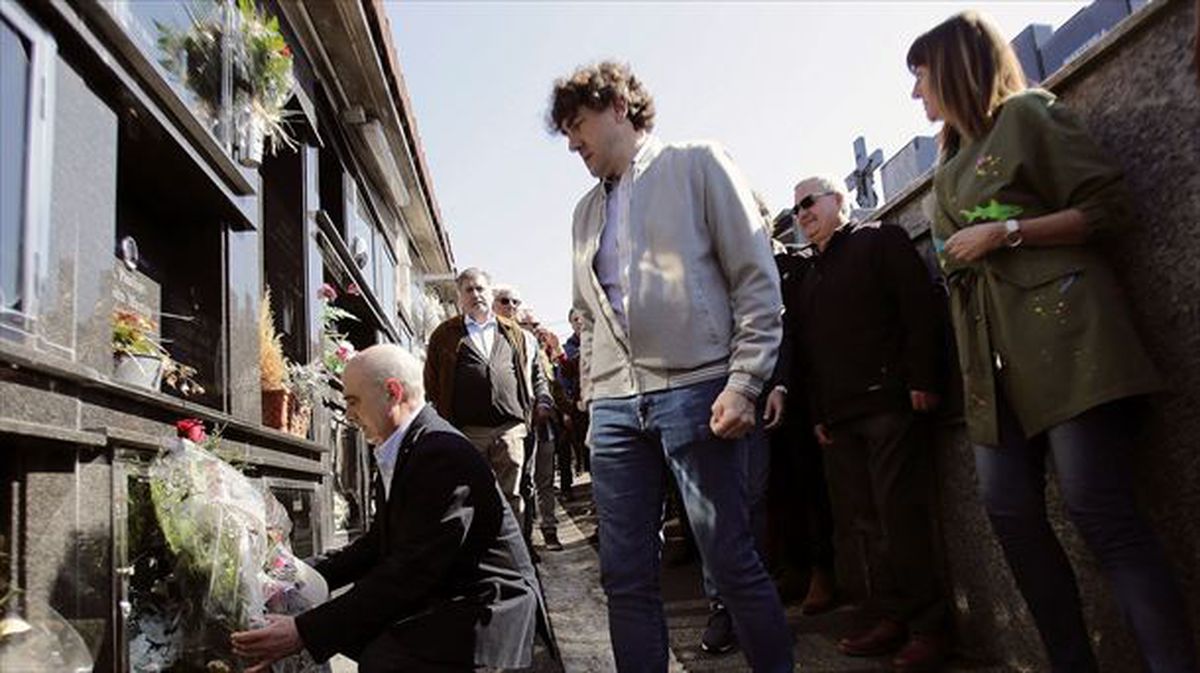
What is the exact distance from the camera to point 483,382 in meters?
5.23

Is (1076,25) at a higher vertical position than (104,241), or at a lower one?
higher

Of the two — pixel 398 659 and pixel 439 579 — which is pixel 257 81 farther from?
pixel 398 659

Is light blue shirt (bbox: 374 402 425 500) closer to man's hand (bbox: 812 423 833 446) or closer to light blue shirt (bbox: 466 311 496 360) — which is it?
man's hand (bbox: 812 423 833 446)

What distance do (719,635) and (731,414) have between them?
4.96 feet

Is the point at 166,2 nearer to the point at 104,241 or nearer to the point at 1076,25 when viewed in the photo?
the point at 104,241

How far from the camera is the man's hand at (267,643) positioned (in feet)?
7.38

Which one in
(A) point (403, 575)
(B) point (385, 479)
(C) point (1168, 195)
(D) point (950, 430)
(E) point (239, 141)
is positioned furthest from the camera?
(E) point (239, 141)

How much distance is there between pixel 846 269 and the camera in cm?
337

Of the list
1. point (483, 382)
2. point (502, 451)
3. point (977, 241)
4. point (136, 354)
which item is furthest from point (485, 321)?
point (977, 241)

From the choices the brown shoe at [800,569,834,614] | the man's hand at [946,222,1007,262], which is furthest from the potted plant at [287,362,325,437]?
the man's hand at [946,222,1007,262]

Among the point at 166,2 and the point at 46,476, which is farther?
the point at 166,2

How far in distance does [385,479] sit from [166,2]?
7.31 ft

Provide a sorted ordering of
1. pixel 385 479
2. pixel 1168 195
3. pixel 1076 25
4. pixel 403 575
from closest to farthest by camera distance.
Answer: pixel 1168 195
pixel 403 575
pixel 385 479
pixel 1076 25

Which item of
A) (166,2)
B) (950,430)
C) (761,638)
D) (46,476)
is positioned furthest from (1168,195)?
(166,2)
